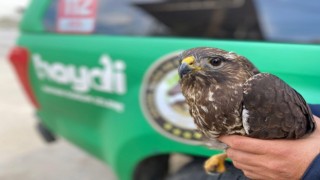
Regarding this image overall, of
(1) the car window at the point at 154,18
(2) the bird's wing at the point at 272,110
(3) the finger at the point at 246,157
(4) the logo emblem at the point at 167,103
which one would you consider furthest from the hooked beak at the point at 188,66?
(1) the car window at the point at 154,18

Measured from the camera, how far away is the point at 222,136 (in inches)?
48.1

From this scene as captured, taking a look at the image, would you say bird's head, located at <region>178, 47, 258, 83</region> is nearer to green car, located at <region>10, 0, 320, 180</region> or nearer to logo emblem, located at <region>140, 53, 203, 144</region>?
green car, located at <region>10, 0, 320, 180</region>

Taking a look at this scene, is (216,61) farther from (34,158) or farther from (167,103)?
(34,158)

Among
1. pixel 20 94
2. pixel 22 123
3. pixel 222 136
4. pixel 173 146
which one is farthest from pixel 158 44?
pixel 20 94

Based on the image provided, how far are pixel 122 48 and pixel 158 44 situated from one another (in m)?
0.27

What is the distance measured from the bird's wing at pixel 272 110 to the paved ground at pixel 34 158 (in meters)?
2.59

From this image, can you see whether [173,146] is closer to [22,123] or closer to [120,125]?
[120,125]

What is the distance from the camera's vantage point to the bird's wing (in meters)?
1.12

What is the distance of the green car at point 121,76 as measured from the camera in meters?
1.72

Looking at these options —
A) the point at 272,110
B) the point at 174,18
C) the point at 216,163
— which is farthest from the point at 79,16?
the point at 272,110

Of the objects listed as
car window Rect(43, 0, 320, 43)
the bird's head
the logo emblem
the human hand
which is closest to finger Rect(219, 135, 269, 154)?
the human hand

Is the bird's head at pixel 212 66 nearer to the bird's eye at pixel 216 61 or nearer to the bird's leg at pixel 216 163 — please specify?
the bird's eye at pixel 216 61

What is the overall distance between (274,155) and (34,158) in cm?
326

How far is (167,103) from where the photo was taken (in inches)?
75.0
